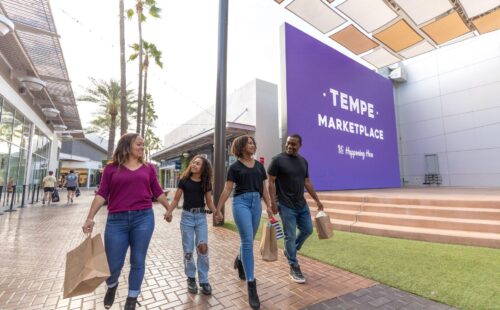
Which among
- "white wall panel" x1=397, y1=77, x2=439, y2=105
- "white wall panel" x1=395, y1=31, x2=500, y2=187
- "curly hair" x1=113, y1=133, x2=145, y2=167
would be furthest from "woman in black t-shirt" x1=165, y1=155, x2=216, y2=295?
"white wall panel" x1=397, y1=77, x2=439, y2=105

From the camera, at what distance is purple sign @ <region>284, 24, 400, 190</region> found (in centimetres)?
906

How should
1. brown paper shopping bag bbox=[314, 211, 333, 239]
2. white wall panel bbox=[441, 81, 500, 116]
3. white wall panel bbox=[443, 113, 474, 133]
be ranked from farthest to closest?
white wall panel bbox=[443, 113, 474, 133] → white wall panel bbox=[441, 81, 500, 116] → brown paper shopping bag bbox=[314, 211, 333, 239]

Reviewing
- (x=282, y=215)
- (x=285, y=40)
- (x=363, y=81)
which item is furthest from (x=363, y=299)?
(x=363, y=81)

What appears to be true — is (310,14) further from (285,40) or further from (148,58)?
(148,58)

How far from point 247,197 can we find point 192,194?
634 millimetres

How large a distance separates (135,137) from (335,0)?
9141 mm

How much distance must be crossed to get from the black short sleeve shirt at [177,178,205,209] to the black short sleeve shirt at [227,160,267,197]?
0.42m

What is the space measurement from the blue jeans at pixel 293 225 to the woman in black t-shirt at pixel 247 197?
1.21 feet

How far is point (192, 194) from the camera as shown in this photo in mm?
2912

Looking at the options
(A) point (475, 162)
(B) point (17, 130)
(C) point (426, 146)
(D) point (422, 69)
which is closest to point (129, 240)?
(B) point (17, 130)

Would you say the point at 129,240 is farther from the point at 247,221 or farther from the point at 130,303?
the point at 247,221

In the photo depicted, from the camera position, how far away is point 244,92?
16891mm

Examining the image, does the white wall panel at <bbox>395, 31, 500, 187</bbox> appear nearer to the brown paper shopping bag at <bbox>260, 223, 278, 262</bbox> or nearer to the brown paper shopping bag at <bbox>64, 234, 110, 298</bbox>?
the brown paper shopping bag at <bbox>260, 223, 278, 262</bbox>

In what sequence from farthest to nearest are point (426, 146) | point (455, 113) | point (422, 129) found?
point (422, 129)
point (426, 146)
point (455, 113)
